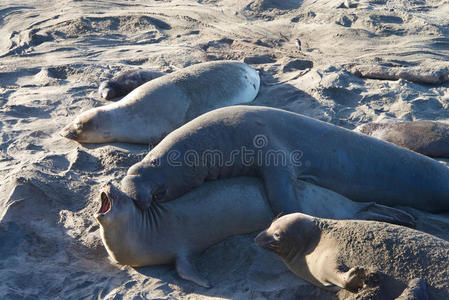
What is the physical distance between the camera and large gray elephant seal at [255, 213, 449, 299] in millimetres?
2928

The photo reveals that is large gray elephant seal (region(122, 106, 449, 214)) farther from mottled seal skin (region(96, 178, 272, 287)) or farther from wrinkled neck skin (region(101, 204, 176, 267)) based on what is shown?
wrinkled neck skin (region(101, 204, 176, 267))

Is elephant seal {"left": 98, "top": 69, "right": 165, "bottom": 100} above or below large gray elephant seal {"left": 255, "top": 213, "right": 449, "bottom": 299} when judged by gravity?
below

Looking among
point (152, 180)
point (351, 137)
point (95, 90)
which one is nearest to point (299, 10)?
point (95, 90)

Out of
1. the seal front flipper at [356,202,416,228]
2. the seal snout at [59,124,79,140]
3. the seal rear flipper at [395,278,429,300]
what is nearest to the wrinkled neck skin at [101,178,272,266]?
the seal front flipper at [356,202,416,228]

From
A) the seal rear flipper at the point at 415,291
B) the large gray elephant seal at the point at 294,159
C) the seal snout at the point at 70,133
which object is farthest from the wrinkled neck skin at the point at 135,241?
the seal snout at the point at 70,133

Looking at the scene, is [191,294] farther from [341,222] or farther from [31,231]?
[31,231]

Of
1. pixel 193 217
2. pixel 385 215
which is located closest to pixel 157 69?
pixel 193 217

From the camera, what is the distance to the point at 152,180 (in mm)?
3977

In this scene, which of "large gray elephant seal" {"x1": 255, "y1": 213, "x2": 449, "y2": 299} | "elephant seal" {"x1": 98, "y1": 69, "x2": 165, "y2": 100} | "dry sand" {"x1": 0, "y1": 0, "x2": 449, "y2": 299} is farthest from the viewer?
"elephant seal" {"x1": 98, "y1": 69, "x2": 165, "y2": 100}

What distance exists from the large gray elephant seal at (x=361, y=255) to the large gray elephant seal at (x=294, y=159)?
1.92 feet

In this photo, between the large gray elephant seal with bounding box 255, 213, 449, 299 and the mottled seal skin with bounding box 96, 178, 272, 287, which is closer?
the large gray elephant seal with bounding box 255, 213, 449, 299

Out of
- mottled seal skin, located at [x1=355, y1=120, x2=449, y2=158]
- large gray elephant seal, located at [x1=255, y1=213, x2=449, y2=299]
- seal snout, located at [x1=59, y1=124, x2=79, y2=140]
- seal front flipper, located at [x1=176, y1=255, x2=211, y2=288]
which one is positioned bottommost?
seal front flipper, located at [x1=176, y1=255, x2=211, y2=288]

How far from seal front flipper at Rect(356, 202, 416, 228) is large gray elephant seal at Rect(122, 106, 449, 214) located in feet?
0.65

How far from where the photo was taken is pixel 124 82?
22.6 ft
